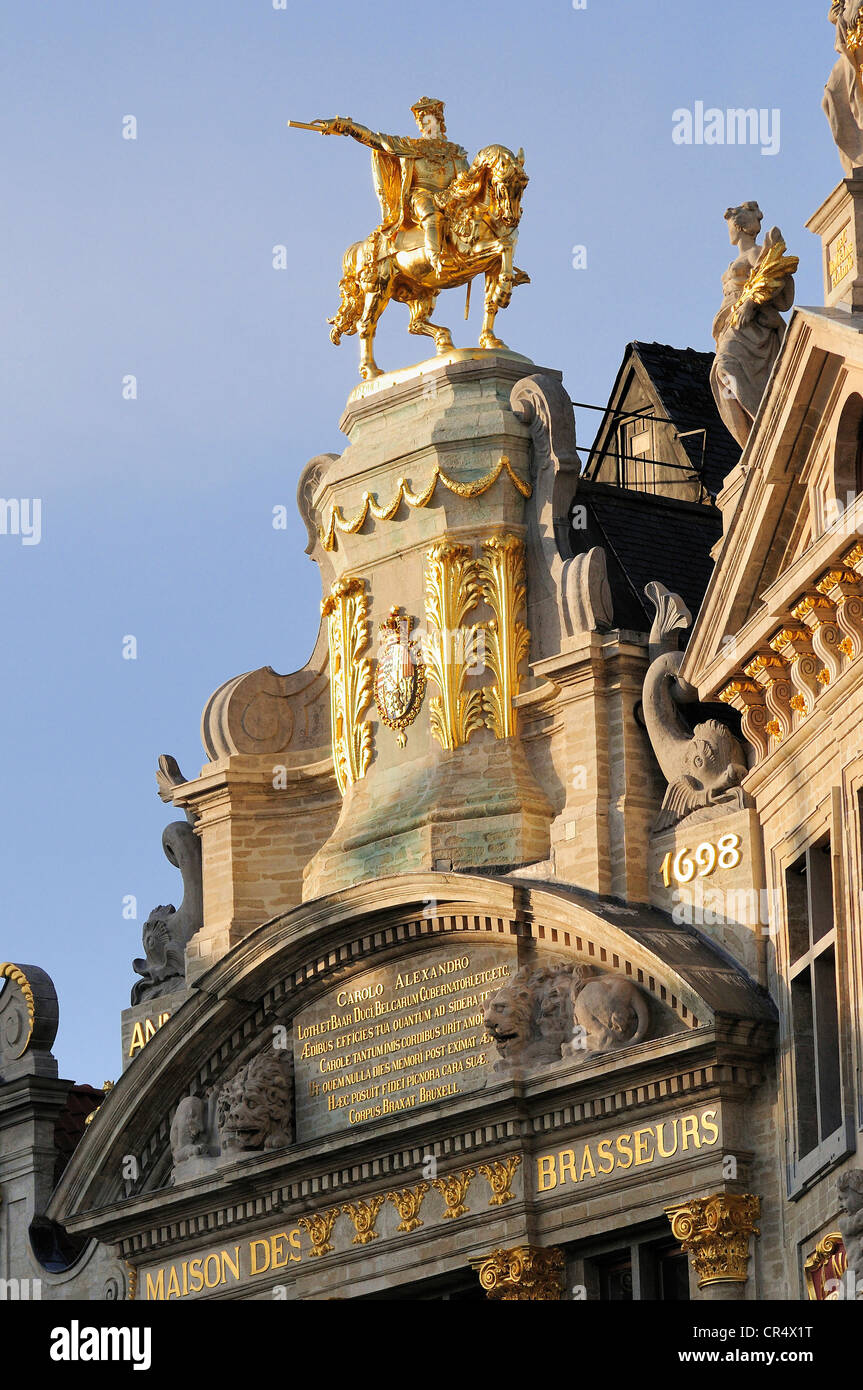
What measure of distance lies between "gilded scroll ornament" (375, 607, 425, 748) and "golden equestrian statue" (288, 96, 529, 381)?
10.8 feet

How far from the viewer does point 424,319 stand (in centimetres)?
4325

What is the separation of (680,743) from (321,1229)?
22.0 ft

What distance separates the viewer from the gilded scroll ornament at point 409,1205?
3969 cm

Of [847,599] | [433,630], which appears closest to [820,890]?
[847,599]

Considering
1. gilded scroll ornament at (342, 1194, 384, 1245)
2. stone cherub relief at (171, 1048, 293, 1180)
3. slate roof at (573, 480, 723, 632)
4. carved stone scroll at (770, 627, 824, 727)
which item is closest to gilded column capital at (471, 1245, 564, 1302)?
gilded scroll ornament at (342, 1194, 384, 1245)

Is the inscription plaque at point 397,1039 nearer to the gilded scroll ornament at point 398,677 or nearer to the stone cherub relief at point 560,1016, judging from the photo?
the stone cherub relief at point 560,1016

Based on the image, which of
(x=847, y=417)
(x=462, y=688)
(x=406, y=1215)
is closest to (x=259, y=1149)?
(x=406, y=1215)

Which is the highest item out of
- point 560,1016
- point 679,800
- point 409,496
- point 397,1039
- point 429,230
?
point 429,230

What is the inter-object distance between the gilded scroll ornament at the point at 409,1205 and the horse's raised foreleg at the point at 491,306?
9.48 meters

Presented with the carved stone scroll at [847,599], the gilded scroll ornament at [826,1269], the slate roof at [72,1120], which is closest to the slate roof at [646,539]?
the carved stone scroll at [847,599]

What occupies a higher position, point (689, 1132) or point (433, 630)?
point (433, 630)

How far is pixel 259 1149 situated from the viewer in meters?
41.4

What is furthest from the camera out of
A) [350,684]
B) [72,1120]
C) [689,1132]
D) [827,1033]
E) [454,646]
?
[72,1120]

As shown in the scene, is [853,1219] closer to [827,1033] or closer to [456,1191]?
[827,1033]
